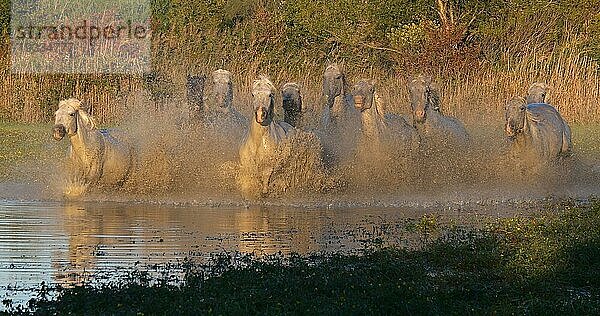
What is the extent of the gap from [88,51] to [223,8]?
276 inches

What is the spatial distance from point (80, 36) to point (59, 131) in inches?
904

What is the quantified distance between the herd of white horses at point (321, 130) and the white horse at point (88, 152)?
13mm

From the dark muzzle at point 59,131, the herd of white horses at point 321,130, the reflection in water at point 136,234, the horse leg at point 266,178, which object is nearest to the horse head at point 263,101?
the herd of white horses at point 321,130

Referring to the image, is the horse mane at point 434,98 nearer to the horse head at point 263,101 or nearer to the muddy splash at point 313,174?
the muddy splash at point 313,174

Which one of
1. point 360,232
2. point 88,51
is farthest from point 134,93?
point 360,232

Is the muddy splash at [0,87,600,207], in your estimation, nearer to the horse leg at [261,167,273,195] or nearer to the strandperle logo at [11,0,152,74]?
the horse leg at [261,167,273,195]

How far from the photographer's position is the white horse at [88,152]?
53.7 ft

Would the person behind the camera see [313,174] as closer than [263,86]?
No

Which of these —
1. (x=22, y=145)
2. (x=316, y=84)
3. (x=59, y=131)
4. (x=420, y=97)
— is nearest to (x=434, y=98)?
(x=420, y=97)

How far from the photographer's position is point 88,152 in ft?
54.2

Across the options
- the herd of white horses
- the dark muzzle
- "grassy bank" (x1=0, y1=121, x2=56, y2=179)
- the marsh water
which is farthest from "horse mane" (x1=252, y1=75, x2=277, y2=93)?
"grassy bank" (x1=0, y1=121, x2=56, y2=179)

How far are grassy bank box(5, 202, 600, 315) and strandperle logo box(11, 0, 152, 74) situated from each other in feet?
83.2

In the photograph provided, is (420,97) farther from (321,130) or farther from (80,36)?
(80,36)

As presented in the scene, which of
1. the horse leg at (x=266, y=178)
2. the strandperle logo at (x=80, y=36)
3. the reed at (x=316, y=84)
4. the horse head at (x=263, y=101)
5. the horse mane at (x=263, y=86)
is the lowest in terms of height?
the horse leg at (x=266, y=178)
